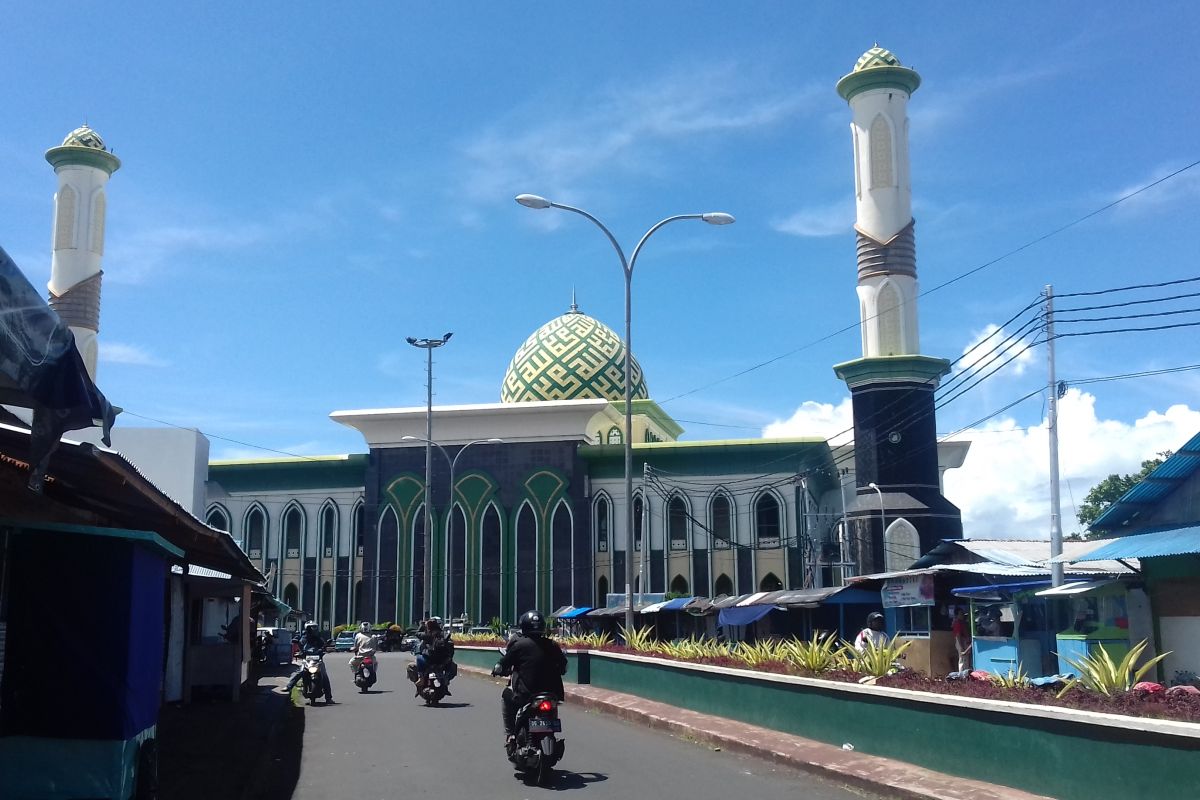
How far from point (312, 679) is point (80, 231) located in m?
32.9

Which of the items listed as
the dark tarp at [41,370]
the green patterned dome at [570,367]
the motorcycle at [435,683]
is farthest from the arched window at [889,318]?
the dark tarp at [41,370]

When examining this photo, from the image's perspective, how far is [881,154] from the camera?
35969 millimetres

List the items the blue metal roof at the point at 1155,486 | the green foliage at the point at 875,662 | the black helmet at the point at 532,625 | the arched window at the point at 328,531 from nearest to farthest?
the black helmet at the point at 532,625
the green foliage at the point at 875,662
the blue metal roof at the point at 1155,486
the arched window at the point at 328,531

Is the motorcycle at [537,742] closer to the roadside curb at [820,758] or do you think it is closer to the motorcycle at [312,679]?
the roadside curb at [820,758]

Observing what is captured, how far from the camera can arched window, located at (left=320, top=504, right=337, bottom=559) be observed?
50656 millimetres

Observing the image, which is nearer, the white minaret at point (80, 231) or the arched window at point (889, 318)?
the arched window at point (889, 318)

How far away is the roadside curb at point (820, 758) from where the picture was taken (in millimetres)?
7620

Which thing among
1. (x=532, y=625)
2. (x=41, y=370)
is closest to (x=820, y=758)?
(x=532, y=625)

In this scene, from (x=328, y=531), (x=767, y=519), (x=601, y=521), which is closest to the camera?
(x=767, y=519)

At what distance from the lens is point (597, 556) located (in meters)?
47.1

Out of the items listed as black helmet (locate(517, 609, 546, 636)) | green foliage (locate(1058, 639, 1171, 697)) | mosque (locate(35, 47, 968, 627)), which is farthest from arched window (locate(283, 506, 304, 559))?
green foliage (locate(1058, 639, 1171, 697))

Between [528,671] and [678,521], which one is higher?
[678,521]

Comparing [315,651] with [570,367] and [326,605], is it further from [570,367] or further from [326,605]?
[570,367]

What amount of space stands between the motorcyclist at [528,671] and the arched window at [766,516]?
3790 centimetres
